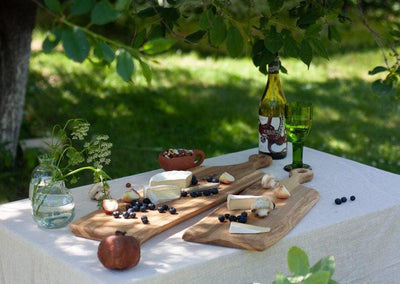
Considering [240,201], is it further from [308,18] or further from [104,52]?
[104,52]

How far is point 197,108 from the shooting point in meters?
5.56

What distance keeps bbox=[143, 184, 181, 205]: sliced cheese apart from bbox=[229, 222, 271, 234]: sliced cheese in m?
0.33

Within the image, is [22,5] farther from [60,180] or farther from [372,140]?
[372,140]

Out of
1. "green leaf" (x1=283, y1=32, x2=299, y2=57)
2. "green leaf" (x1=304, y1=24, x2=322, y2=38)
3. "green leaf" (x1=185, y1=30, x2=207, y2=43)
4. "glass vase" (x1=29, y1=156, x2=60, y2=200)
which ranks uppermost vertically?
"green leaf" (x1=304, y1=24, x2=322, y2=38)

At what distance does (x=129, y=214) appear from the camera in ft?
6.78

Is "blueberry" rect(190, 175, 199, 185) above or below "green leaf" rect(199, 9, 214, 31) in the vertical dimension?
below

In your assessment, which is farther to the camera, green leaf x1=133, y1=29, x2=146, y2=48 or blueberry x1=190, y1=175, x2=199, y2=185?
green leaf x1=133, y1=29, x2=146, y2=48

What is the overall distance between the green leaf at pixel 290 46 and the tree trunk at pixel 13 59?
6.38ft

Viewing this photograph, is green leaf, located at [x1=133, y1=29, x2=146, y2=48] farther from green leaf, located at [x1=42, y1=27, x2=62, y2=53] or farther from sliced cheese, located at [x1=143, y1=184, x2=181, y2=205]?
green leaf, located at [x1=42, y1=27, x2=62, y2=53]

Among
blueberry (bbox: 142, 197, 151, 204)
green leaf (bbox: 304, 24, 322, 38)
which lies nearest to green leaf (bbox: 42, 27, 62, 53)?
blueberry (bbox: 142, 197, 151, 204)

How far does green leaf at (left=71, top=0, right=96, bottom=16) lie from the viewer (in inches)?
53.5

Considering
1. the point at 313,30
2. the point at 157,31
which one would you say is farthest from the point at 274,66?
the point at 157,31

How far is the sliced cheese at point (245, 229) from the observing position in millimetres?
1947

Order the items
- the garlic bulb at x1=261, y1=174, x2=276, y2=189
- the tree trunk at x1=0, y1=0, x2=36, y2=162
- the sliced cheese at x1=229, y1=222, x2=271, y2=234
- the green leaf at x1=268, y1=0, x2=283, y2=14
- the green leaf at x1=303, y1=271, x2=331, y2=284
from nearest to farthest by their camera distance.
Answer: the green leaf at x1=303, y1=271, x2=331, y2=284
the sliced cheese at x1=229, y1=222, x2=271, y2=234
the garlic bulb at x1=261, y1=174, x2=276, y2=189
the green leaf at x1=268, y1=0, x2=283, y2=14
the tree trunk at x1=0, y1=0, x2=36, y2=162
